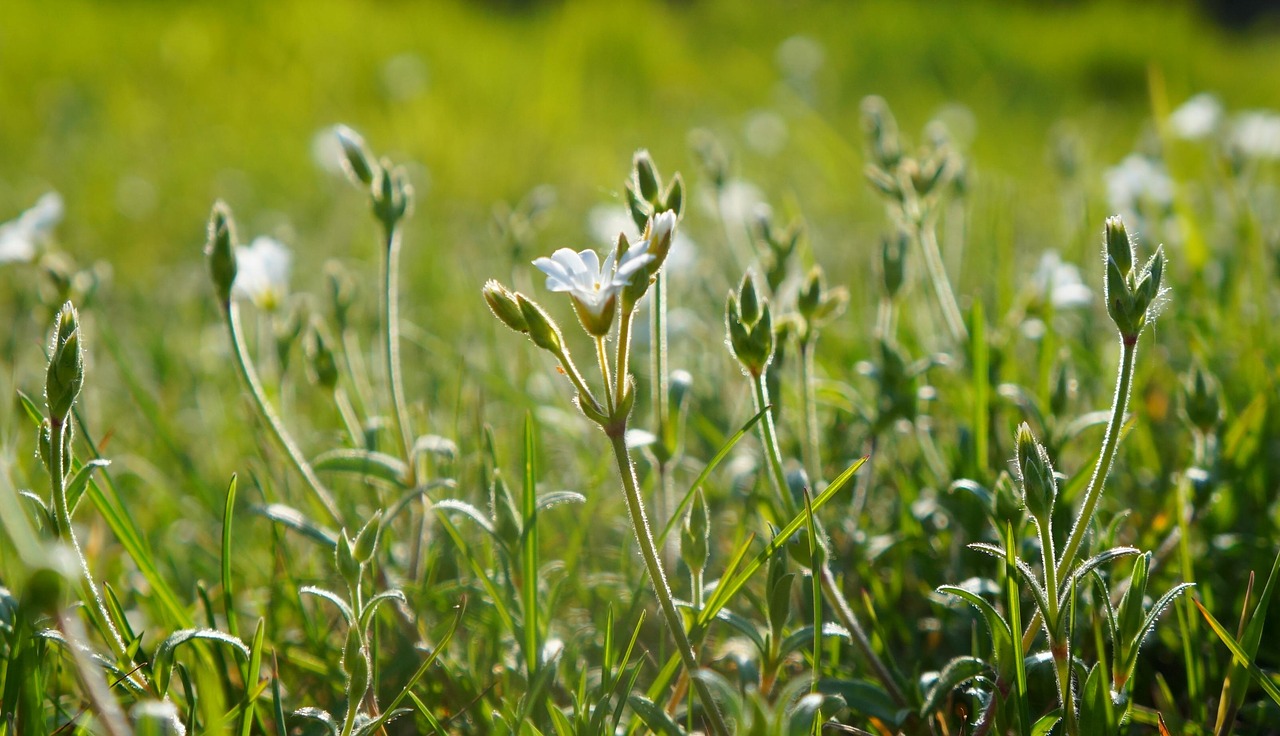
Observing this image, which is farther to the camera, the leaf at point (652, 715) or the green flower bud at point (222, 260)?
the green flower bud at point (222, 260)

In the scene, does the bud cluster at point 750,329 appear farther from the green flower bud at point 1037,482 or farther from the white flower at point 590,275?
the green flower bud at point 1037,482

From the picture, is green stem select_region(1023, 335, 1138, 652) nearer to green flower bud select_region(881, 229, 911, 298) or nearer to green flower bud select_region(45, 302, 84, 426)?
green flower bud select_region(881, 229, 911, 298)

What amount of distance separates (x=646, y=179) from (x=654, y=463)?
1.26ft

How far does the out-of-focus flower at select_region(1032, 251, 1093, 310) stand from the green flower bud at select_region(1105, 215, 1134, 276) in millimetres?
771

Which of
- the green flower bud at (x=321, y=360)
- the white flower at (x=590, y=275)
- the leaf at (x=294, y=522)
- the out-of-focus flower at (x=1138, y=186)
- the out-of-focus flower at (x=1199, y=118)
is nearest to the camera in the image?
the white flower at (x=590, y=275)

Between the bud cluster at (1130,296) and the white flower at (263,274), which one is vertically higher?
the bud cluster at (1130,296)

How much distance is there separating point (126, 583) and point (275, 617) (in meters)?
0.35

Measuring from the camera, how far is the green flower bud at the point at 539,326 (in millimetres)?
1044

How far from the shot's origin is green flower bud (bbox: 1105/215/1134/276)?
112 cm

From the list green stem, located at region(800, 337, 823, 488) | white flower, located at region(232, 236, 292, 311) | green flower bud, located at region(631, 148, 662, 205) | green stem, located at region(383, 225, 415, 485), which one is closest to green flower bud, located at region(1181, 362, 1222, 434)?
green stem, located at region(800, 337, 823, 488)

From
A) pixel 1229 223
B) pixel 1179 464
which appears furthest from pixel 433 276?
pixel 1229 223

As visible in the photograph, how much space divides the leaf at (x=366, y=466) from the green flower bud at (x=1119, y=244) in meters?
0.95

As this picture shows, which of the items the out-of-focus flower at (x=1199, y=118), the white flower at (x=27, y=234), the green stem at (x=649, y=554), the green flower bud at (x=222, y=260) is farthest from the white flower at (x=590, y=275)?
the out-of-focus flower at (x=1199, y=118)

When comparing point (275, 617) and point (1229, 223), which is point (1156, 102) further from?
point (275, 617)
